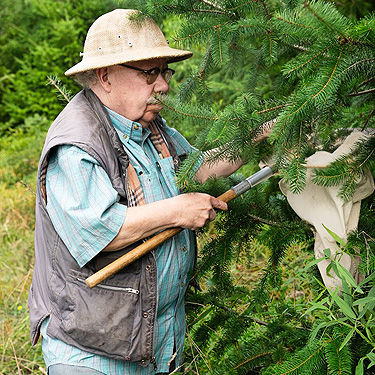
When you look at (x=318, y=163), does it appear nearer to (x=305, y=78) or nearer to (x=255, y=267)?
(x=305, y=78)

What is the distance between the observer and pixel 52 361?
202 cm

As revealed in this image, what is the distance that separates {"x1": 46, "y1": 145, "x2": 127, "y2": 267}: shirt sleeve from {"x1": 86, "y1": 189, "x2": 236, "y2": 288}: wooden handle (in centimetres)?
7

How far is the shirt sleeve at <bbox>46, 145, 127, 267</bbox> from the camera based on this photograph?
1.85 meters

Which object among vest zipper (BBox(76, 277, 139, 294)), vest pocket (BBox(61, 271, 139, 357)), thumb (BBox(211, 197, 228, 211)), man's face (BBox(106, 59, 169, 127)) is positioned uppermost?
man's face (BBox(106, 59, 169, 127))

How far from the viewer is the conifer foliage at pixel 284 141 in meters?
1.56

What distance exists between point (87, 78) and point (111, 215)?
64cm

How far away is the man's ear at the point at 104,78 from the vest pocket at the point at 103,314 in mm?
723

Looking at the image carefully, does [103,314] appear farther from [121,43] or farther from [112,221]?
[121,43]

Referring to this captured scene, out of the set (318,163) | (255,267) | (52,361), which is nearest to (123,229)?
(52,361)

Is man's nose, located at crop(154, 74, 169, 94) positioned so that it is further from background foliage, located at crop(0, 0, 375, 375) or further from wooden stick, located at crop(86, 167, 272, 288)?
wooden stick, located at crop(86, 167, 272, 288)

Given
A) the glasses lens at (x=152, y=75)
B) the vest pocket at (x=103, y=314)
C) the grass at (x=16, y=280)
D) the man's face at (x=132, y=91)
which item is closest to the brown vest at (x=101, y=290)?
the vest pocket at (x=103, y=314)

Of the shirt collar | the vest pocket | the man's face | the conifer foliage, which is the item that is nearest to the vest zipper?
the vest pocket

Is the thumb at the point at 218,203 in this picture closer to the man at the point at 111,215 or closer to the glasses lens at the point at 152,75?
the man at the point at 111,215

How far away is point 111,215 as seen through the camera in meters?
1.87
